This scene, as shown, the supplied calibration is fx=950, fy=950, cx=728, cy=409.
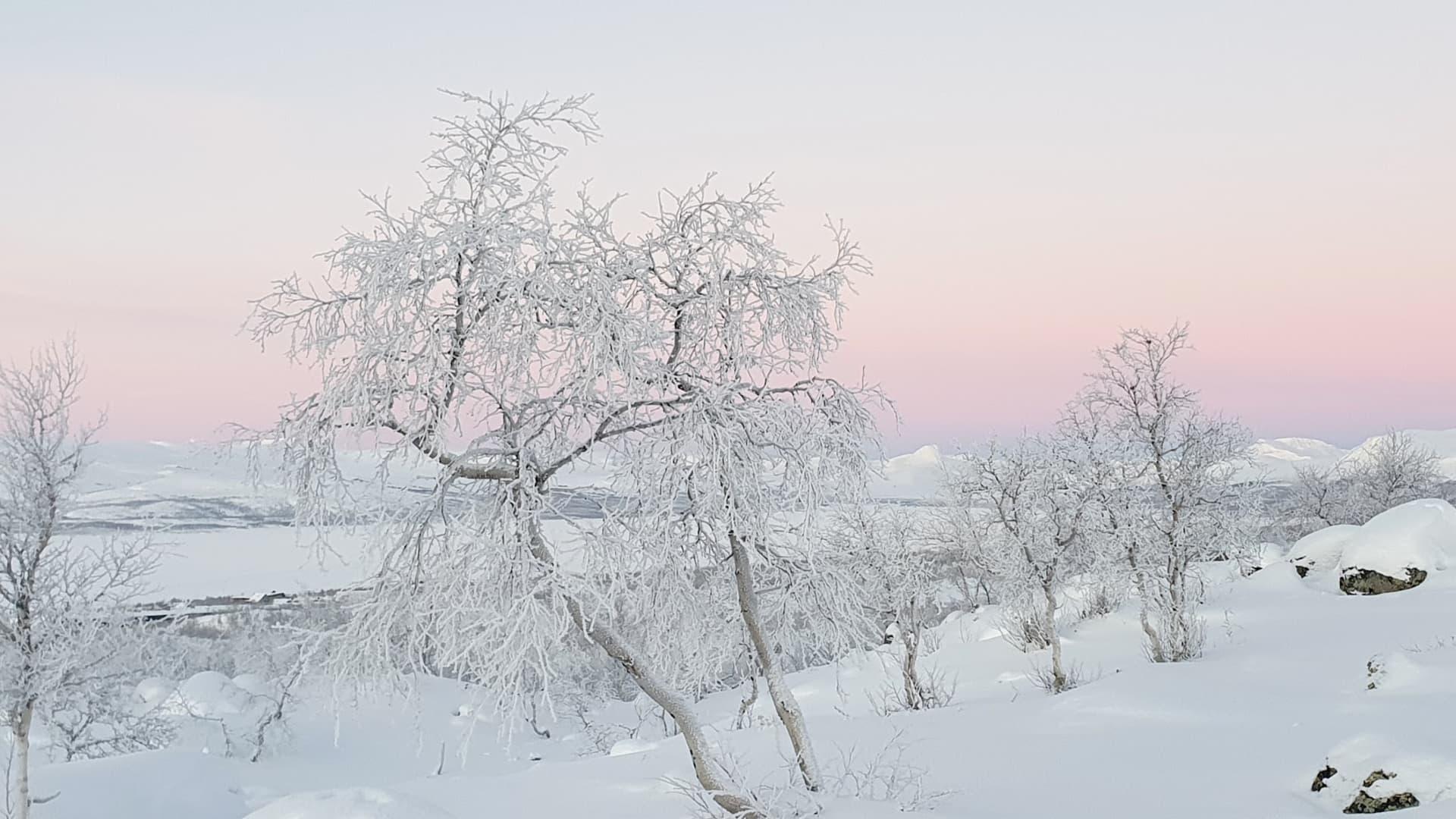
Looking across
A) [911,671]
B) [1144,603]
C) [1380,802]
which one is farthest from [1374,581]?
[1380,802]

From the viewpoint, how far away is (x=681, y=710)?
25.4 ft

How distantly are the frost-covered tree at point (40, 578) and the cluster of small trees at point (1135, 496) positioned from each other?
16.7 metres

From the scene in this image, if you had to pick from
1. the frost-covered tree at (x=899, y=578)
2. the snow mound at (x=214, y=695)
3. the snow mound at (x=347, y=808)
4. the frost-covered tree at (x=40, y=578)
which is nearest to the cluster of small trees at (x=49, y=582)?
the frost-covered tree at (x=40, y=578)

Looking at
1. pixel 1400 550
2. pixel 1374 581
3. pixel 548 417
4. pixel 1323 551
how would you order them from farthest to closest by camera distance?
pixel 1323 551 < pixel 1400 550 < pixel 1374 581 < pixel 548 417

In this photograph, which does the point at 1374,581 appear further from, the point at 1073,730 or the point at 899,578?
the point at 1073,730

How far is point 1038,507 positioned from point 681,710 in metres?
14.2

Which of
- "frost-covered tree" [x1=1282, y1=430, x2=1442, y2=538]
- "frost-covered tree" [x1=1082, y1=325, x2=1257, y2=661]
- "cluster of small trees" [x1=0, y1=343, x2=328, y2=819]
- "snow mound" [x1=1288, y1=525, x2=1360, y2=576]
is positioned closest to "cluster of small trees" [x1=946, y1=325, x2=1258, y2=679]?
"frost-covered tree" [x1=1082, y1=325, x2=1257, y2=661]

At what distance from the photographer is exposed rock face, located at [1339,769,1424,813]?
7.68m

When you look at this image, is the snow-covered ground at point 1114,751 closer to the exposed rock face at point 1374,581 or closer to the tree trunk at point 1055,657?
the exposed rock face at point 1374,581

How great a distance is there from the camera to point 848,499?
7754 mm

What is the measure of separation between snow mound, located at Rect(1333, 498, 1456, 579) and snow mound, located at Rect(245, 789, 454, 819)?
24418 millimetres

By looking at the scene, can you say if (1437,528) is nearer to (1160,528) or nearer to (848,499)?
(1160,528)

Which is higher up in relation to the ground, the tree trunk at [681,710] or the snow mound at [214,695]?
the tree trunk at [681,710]

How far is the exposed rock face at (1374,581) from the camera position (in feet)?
75.1
